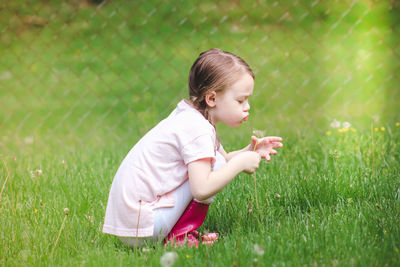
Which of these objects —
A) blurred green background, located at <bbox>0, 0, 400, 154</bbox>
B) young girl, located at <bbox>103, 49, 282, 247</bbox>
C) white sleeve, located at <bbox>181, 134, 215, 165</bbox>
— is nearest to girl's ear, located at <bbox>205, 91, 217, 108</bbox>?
young girl, located at <bbox>103, 49, 282, 247</bbox>

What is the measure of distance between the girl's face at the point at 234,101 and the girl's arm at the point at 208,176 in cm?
17

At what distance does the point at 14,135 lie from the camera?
3.94 meters

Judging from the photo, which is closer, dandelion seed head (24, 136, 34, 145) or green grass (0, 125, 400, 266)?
green grass (0, 125, 400, 266)

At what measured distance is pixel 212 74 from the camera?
1706mm

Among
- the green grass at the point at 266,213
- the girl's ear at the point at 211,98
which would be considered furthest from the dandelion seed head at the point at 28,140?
the girl's ear at the point at 211,98

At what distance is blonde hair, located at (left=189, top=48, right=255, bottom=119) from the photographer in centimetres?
170

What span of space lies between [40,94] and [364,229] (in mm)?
3777

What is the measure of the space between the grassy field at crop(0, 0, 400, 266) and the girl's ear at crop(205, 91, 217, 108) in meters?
0.18

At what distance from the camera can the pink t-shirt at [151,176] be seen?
1659 mm

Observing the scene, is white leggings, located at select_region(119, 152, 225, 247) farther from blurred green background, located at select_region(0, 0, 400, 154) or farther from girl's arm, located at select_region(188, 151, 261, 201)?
blurred green background, located at select_region(0, 0, 400, 154)

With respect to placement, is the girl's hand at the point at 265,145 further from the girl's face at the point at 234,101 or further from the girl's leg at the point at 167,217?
the girl's leg at the point at 167,217

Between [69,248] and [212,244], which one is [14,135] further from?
[212,244]

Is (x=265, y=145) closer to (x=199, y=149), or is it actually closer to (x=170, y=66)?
(x=199, y=149)

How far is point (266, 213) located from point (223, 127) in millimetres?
2004
